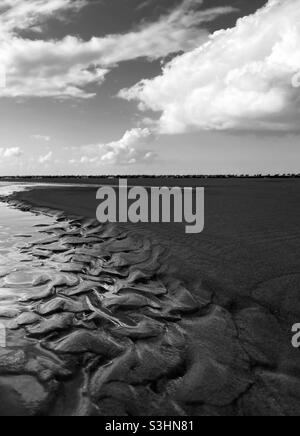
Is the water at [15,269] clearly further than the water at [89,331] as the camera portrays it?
Yes

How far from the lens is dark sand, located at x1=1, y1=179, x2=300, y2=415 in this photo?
280 cm

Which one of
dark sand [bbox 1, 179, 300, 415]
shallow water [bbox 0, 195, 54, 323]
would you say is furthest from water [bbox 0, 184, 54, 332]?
dark sand [bbox 1, 179, 300, 415]

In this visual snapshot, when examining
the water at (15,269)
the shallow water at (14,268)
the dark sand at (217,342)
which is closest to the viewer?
the dark sand at (217,342)

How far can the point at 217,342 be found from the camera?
377 centimetres

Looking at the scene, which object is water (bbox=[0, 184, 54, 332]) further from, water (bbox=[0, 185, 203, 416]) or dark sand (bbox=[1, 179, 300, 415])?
dark sand (bbox=[1, 179, 300, 415])

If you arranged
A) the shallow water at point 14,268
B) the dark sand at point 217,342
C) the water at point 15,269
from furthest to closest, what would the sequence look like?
1. the shallow water at point 14,268
2. the water at point 15,269
3. the dark sand at point 217,342

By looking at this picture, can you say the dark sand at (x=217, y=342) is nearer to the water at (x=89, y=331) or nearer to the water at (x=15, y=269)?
the water at (x=89, y=331)

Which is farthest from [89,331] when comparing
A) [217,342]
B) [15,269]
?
[15,269]

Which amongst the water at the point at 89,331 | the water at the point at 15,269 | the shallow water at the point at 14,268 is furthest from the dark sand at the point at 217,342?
the shallow water at the point at 14,268

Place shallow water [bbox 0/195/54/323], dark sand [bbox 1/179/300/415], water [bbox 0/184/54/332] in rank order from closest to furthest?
dark sand [bbox 1/179/300/415]
water [bbox 0/184/54/332]
shallow water [bbox 0/195/54/323]

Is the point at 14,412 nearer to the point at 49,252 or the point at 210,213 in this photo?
the point at 49,252

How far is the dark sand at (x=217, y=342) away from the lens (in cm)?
280

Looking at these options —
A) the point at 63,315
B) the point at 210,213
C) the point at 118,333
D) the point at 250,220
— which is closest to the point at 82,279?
the point at 63,315

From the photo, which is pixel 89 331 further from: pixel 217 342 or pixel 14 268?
pixel 14 268
